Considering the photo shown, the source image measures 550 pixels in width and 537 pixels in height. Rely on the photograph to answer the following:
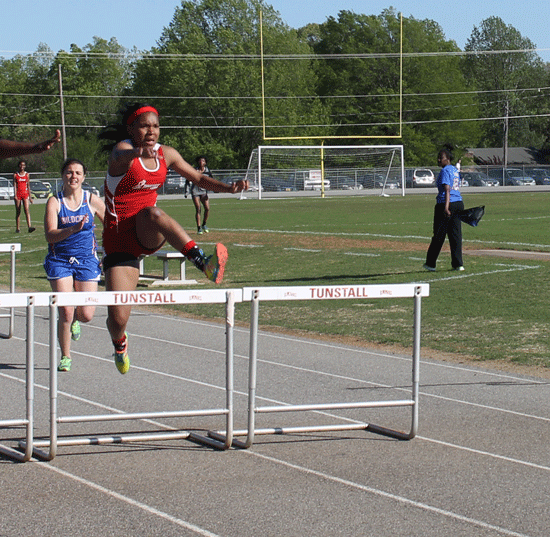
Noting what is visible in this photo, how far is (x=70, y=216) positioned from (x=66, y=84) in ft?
281

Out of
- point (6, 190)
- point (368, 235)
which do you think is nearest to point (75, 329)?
point (368, 235)

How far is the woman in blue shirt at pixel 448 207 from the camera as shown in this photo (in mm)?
14961

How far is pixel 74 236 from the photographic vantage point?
8.52m

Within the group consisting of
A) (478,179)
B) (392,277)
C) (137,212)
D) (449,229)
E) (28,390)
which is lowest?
(392,277)

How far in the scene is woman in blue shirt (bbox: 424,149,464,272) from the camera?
14961mm

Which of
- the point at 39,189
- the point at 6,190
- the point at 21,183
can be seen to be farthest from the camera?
the point at 39,189

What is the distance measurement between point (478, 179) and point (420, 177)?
5029 mm

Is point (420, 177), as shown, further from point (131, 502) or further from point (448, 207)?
point (131, 502)

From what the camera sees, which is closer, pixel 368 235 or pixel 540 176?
pixel 368 235

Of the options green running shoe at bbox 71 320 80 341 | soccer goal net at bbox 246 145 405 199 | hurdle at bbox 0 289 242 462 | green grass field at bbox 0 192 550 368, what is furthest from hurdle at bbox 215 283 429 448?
soccer goal net at bbox 246 145 405 199

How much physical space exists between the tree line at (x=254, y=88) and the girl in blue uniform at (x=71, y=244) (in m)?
64.9

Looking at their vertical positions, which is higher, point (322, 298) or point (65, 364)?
point (322, 298)

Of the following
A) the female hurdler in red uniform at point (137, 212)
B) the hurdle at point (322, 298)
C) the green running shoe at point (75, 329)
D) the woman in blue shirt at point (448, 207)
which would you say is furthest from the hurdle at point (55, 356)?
the woman in blue shirt at point (448, 207)

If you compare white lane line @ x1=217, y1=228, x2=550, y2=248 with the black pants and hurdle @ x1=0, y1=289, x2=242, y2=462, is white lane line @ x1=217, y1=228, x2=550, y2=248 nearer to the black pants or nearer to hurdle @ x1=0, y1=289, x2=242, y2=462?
the black pants
